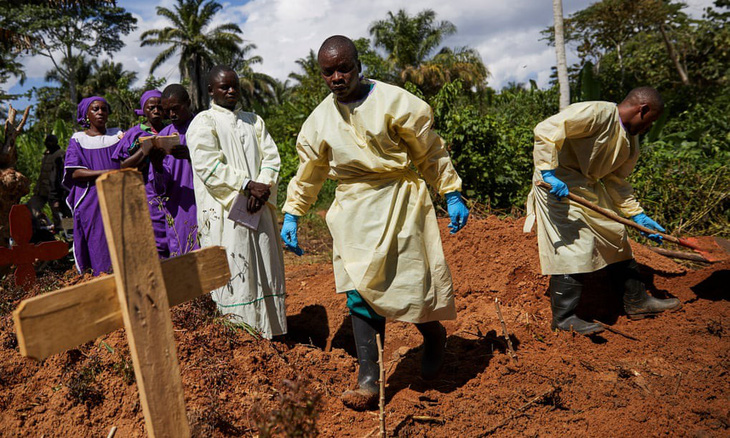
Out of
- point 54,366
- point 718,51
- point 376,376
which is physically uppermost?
point 718,51

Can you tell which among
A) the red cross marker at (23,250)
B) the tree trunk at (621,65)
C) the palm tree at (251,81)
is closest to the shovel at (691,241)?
the red cross marker at (23,250)

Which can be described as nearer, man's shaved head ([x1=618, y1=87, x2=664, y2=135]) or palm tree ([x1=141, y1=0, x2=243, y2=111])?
man's shaved head ([x1=618, y1=87, x2=664, y2=135])

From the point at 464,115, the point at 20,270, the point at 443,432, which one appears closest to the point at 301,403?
the point at 443,432

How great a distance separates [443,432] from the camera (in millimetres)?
2520

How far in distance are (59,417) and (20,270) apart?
1881 millimetres

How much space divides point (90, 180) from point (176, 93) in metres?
1.03

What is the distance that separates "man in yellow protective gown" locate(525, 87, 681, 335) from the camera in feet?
11.1

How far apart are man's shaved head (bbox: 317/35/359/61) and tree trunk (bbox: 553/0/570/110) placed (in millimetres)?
8778

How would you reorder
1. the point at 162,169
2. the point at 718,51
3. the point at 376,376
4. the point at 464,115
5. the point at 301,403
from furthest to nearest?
1. the point at 718,51
2. the point at 464,115
3. the point at 162,169
4. the point at 376,376
5. the point at 301,403

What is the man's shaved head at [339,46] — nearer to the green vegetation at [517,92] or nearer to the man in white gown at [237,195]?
the man in white gown at [237,195]

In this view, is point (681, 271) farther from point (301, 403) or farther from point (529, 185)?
point (301, 403)

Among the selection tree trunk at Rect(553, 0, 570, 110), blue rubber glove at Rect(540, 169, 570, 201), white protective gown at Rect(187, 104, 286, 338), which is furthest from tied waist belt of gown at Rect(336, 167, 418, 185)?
tree trunk at Rect(553, 0, 570, 110)

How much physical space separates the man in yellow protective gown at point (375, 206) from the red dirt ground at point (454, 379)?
1.17 ft

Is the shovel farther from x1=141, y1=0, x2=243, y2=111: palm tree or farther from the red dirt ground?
x1=141, y1=0, x2=243, y2=111: palm tree
